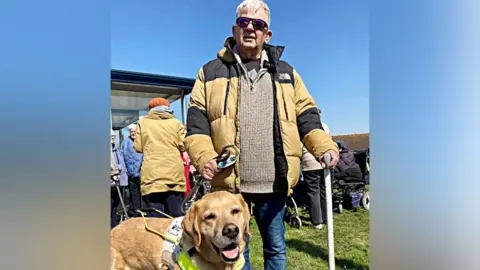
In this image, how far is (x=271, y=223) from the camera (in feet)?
4.28

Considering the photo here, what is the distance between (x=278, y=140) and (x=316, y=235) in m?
2.32

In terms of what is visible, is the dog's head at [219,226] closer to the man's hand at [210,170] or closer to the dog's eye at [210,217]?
the dog's eye at [210,217]

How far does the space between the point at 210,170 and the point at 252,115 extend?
0.83 ft

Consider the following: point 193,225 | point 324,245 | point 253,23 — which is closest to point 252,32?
point 253,23

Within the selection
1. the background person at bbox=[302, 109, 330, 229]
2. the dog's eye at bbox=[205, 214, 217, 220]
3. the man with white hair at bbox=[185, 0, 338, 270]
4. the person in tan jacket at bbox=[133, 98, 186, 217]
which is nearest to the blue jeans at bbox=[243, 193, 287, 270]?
the man with white hair at bbox=[185, 0, 338, 270]

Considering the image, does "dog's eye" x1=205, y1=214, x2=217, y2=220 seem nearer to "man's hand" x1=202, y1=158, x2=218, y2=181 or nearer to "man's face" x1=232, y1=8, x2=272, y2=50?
"man's hand" x1=202, y1=158, x2=218, y2=181

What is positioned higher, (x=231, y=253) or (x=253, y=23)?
(x=253, y=23)

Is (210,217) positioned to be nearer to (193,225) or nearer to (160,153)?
(193,225)

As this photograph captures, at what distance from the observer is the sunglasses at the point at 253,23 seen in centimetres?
112

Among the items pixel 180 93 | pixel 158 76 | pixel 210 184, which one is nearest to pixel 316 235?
pixel 210 184

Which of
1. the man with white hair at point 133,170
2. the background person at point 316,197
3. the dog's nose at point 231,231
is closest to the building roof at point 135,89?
the dog's nose at point 231,231

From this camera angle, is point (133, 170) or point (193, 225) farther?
point (133, 170)
